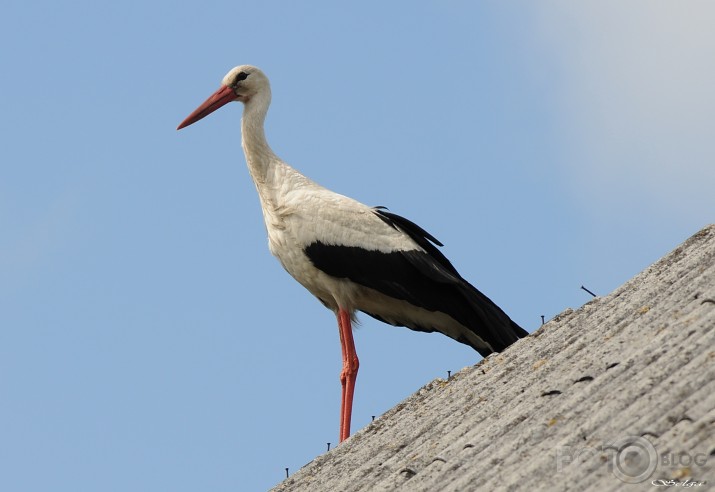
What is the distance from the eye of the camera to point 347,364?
11.3 meters

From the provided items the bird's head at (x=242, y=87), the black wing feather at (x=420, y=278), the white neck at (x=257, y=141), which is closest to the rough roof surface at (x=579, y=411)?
the black wing feather at (x=420, y=278)

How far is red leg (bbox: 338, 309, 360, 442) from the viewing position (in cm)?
1098

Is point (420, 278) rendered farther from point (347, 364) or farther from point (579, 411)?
point (579, 411)

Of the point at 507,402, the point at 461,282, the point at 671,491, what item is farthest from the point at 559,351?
the point at 461,282

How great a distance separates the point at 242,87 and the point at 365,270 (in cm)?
264

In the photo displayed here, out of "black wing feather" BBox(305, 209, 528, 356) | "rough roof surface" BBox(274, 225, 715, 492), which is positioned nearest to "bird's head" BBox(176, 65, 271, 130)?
"black wing feather" BBox(305, 209, 528, 356)

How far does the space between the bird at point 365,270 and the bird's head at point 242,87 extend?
1.31m

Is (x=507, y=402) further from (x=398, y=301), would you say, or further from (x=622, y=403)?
(x=398, y=301)

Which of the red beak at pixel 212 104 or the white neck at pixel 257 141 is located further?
the red beak at pixel 212 104

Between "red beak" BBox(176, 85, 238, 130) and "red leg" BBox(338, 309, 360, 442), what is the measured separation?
8.30 ft

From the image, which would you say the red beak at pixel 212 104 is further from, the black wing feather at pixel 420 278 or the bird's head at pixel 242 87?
the black wing feather at pixel 420 278

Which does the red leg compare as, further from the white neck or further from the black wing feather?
the white neck

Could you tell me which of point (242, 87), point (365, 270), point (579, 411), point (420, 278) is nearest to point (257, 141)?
point (242, 87)

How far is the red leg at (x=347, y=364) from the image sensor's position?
11.0 meters
